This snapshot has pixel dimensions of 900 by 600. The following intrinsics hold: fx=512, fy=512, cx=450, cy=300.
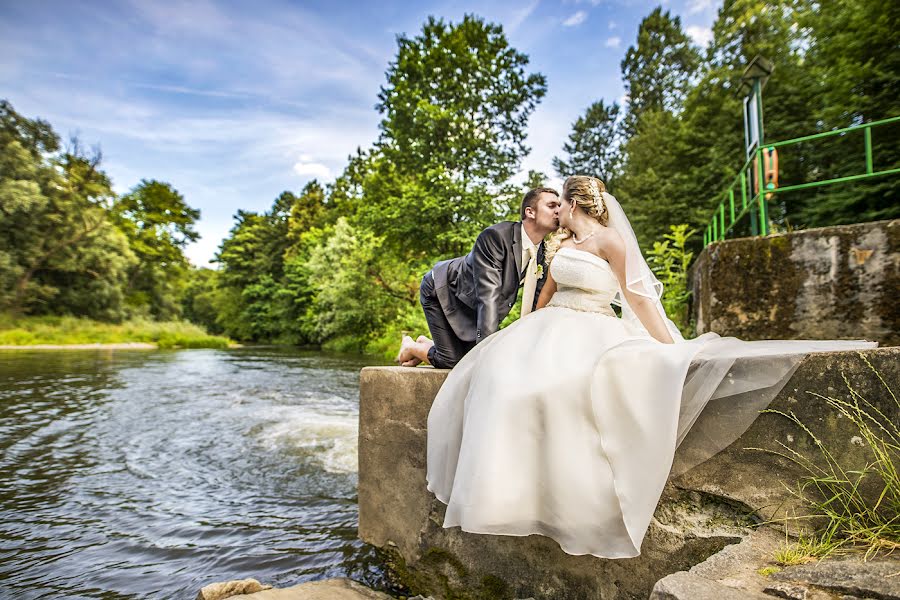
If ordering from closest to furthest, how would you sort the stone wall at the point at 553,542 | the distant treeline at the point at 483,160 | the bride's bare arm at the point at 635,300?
1. the stone wall at the point at 553,542
2. the bride's bare arm at the point at 635,300
3. the distant treeline at the point at 483,160

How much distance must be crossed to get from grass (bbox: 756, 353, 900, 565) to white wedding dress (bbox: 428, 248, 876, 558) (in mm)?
211

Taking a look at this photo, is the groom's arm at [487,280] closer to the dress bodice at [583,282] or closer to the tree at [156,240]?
the dress bodice at [583,282]

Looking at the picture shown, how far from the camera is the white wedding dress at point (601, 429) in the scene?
1.76 m

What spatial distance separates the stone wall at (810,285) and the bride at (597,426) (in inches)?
112

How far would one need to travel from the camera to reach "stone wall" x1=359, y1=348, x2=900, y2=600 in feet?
5.63

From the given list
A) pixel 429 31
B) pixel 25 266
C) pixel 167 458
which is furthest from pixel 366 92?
pixel 25 266

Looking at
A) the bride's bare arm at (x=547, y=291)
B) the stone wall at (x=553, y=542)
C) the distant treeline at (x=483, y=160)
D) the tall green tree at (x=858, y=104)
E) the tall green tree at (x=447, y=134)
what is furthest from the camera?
the tall green tree at (x=447, y=134)

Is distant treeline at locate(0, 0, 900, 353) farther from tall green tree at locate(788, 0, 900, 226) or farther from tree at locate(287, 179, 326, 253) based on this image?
tree at locate(287, 179, 326, 253)

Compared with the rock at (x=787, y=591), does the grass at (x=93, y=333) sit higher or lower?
lower

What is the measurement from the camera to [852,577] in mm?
1368

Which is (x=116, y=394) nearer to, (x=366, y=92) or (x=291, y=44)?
(x=291, y=44)

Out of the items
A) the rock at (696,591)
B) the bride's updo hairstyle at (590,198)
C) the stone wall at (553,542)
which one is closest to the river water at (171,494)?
the stone wall at (553,542)

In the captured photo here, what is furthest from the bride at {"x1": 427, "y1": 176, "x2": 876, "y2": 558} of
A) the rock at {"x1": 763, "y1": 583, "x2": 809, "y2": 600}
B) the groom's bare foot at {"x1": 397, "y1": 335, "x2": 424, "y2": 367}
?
the groom's bare foot at {"x1": 397, "y1": 335, "x2": 424, "y2": 367}

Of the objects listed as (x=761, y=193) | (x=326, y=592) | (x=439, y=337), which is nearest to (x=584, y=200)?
(x=439, y=337)
